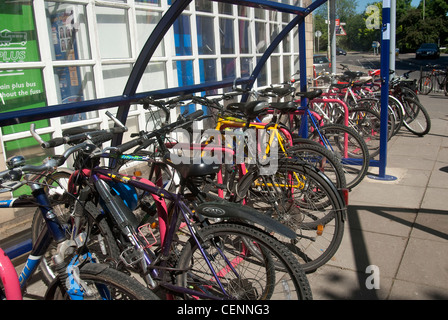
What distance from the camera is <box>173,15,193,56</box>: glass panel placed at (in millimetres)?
6161

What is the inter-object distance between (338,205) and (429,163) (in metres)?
3.60

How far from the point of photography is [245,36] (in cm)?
796

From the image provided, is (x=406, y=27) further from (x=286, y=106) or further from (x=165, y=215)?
(x=165, y=215)

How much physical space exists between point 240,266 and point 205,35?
5087 mm

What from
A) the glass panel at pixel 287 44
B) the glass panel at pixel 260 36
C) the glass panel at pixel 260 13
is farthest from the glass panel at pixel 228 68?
the glass panel at pixel 287 44

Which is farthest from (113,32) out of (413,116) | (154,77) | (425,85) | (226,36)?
(425,85)

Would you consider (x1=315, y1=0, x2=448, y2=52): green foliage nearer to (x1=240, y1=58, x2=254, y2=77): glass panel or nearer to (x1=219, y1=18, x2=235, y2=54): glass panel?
(x1=240, y1=58, x2=254, y2=77): glass panel

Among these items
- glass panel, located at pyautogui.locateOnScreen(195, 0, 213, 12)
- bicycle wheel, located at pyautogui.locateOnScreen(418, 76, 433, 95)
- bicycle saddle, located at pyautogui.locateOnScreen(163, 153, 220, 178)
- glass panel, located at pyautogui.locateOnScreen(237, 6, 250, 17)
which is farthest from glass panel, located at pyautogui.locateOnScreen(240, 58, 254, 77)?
bicycle wheel, located at pyautogui.locateOnScreen(418, 76, 433, 95)

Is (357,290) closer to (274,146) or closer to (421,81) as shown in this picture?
(274,146)

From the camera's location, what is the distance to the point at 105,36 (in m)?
5.06

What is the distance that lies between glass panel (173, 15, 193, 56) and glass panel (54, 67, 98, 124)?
1.74 m

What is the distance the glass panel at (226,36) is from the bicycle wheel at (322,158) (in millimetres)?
3843

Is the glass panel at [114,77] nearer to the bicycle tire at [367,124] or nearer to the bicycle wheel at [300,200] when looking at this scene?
the bicycle wheel at [300,200]
